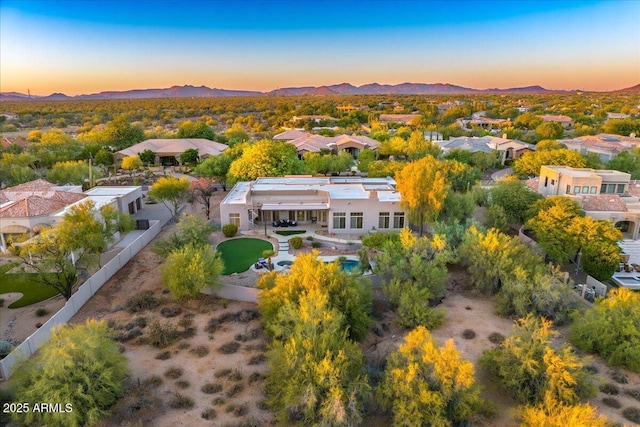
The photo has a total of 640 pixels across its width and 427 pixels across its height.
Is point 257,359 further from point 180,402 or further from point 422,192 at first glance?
point 422,192

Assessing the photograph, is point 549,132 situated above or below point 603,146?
above

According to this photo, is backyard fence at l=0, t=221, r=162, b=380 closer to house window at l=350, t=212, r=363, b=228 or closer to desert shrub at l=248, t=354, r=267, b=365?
desert shrub at l=248, t=354, r=267, b=365

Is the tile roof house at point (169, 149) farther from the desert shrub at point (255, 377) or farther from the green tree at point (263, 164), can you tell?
the desert shrub at point (255, 377)

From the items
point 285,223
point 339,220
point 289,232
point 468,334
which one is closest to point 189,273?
point 289,232

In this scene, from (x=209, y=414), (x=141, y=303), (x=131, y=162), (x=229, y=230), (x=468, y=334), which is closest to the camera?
(x=209, y=414)

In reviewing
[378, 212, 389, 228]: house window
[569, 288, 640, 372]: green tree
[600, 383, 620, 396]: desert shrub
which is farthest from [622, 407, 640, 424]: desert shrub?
[378, 212, 389, 228]: house window

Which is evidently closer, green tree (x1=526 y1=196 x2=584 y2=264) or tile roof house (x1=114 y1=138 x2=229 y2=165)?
green tree (x1=526 y1=196 x2=584 y2=264)
